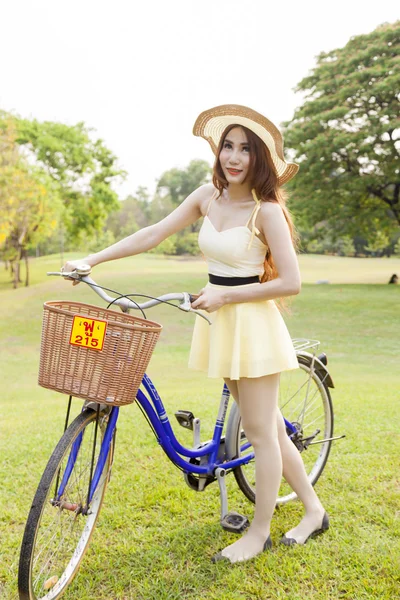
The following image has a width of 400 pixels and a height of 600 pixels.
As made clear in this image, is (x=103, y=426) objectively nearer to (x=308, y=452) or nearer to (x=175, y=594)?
(x=175, y=594)

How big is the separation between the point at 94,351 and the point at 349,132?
812 inches

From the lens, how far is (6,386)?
961 cm

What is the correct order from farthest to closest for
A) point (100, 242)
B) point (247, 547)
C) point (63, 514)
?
point (100, 242), point (247, 547), point (63, 514)

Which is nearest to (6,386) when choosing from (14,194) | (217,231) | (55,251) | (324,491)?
(324,491)

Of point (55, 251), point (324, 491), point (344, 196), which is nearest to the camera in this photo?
point (324, 491)

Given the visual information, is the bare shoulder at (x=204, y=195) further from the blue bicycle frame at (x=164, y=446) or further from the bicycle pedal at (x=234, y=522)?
the bicycle pedal at (x=234, y=522)

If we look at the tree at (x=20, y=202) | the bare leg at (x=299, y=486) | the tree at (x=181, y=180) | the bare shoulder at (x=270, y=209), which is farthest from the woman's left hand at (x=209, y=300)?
the tree at (x=181, y=180)

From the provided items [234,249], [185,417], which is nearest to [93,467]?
[185,417]

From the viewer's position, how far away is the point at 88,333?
201 centimetres

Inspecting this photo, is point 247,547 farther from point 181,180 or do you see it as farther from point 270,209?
point 181,180

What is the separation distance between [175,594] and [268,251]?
1.40 metres

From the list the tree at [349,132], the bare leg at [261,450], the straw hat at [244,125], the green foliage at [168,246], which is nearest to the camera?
the straw hat at [244,125]

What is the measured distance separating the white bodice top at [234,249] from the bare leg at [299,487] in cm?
79

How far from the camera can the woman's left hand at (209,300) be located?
7.47 ft
